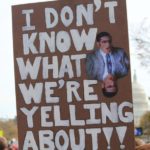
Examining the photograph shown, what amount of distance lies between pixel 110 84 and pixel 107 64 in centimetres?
15

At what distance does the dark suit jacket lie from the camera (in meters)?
4.70

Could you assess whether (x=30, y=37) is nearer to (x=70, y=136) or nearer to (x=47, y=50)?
(x=47, y=50)

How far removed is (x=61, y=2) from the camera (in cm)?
494

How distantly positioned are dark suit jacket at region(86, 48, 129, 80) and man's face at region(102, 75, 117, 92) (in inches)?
1.4

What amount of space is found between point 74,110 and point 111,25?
63 centimetres

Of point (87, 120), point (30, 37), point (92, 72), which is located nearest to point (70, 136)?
point (87, 120)

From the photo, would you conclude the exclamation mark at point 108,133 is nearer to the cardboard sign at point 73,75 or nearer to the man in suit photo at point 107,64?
the cardboard sign at point 73,75

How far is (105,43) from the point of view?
4766 millimetres

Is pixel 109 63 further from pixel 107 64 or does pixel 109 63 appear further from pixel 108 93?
pixel 108 93

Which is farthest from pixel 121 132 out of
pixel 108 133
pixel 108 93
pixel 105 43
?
pixel 105 43

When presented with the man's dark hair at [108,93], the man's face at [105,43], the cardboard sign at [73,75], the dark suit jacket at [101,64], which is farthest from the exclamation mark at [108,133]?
the man's face at [105,43]

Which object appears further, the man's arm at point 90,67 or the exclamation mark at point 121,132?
the man's arm at point 90,67

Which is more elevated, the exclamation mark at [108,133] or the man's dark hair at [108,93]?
the man's dark hair at [108,93]

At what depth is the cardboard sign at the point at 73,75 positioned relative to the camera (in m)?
4.70
